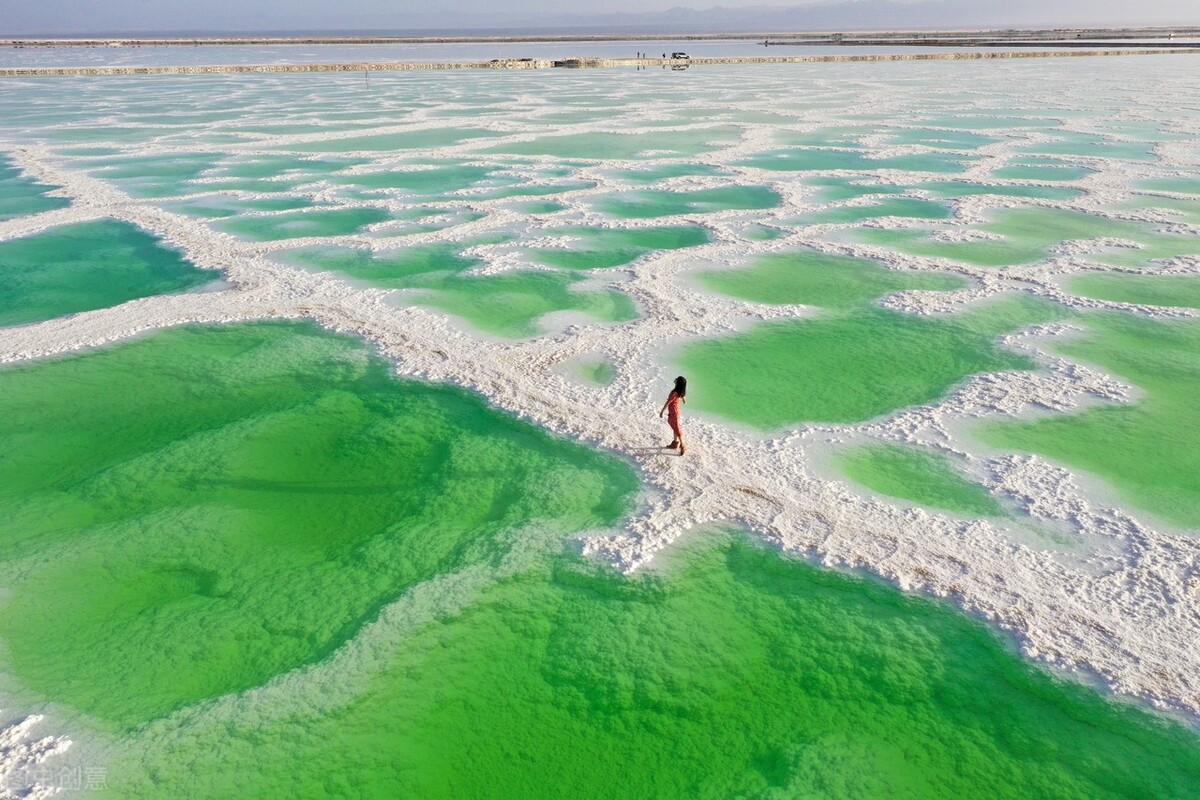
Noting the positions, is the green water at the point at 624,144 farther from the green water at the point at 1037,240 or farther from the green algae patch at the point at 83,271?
the green algae patch at the point at 83,271

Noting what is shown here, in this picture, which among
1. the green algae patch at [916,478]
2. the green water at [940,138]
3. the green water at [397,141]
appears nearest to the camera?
the green algae patch at [916,478]

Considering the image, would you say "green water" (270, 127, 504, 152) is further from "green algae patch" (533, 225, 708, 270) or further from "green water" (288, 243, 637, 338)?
"green algae patch" (533, 225, 708, 270)

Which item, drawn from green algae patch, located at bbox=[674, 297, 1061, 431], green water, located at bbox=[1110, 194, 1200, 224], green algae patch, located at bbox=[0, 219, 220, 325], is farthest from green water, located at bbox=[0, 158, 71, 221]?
green water, located at bbox=[1110, 194, 1200, 224]

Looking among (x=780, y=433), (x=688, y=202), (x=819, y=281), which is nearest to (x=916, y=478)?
(x=780, y=433)

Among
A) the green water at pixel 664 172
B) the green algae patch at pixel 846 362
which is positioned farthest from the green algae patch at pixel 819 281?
the green water at pixel 664 172

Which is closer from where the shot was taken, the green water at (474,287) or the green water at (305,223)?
the green water at (474,287)

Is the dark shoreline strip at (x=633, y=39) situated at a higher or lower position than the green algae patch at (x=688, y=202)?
higher

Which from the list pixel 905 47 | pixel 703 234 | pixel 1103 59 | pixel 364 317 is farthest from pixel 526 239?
pixel 905 47

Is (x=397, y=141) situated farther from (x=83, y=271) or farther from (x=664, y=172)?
(x=83, y=271)
